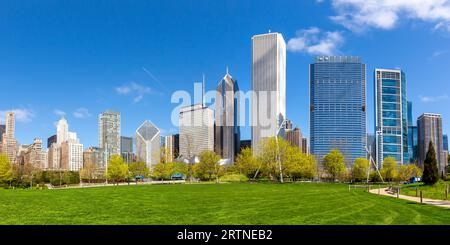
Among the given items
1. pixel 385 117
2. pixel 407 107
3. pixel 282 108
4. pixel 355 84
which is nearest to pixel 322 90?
pixel 355 84

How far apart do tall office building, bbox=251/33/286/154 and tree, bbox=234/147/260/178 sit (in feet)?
287

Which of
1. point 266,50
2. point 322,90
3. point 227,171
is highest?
point 266,50

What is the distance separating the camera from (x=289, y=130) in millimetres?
161125

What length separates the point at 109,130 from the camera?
558 ft

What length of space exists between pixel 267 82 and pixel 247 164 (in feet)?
392

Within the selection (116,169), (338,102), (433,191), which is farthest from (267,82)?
(433,191)

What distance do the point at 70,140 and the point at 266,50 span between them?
94.5 m

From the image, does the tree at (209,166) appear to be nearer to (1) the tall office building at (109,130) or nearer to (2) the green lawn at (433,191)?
(2) the green lawn at (433,191)

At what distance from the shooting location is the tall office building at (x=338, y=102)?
7042 inches

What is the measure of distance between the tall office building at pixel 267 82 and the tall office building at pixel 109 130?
56.1 m

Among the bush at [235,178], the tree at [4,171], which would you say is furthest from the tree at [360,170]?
the tree at [4,171]

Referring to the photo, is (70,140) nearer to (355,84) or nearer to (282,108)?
(282,108)

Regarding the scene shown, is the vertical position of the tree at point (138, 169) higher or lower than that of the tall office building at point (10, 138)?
lower

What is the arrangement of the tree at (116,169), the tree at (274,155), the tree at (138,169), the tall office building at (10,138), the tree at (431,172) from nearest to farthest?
the tree at (431,172)
the tree at (274,155)
the tree at (116,169)
the tree at (138,169)
the tall office building at (10,138)
